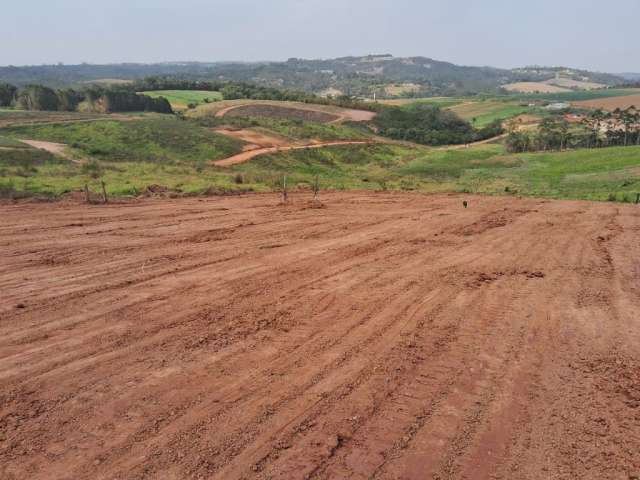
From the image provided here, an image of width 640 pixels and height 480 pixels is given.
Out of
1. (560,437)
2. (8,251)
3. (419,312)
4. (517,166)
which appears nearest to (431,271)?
(419,312)

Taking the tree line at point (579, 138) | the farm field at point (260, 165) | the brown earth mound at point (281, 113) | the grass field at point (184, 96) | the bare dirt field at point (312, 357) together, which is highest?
the grass field at point (184, 96)

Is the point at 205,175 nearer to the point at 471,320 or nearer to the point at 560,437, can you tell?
the point at 471,320

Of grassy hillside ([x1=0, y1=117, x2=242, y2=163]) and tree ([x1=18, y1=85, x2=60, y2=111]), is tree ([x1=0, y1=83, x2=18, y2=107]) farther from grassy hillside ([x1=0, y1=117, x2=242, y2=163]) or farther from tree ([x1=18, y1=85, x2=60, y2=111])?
grassy hillside ([x1=0, y1=117, x2=242, y2=163])

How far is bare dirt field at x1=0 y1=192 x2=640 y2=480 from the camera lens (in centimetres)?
623

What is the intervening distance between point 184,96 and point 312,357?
10259cm

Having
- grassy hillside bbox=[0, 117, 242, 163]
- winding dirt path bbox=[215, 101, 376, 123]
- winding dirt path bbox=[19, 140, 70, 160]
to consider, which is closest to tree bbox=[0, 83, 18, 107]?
winding dirt path bbox=[215, 101, 376, 123]

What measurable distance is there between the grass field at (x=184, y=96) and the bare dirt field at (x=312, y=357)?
80.8 m

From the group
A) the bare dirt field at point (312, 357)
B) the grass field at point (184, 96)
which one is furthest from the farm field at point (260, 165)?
the grass field at point (184, 96)

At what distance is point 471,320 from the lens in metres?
10.2

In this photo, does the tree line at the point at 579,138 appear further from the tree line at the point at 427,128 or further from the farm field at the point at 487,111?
the farm field at the point at 487,111

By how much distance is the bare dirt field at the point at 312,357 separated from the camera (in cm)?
623

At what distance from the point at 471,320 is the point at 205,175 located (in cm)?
2418

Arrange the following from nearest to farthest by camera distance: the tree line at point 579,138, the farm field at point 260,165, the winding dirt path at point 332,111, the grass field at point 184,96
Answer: the farm field at point 260,165 < the tree line at point 579,138 < the winding dirt path at point 332,111 < the grass field at point 184,96

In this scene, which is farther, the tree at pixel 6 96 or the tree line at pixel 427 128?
the tree line at pixel 427 128
